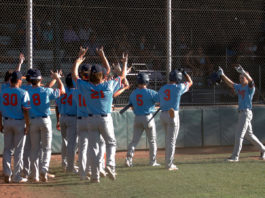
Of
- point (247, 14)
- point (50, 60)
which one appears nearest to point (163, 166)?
point (50, 60)

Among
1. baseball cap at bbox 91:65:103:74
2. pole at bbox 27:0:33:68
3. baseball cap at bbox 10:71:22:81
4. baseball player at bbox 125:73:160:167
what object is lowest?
baseball player at bbox 125:73:160:167

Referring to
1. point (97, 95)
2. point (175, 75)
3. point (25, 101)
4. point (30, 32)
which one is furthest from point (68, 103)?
point (30, 32)

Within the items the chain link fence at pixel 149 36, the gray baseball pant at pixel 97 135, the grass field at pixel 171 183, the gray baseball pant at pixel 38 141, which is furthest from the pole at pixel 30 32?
the gray baseball pant at pixel 97 135

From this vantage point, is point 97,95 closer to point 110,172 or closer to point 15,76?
point 110,172

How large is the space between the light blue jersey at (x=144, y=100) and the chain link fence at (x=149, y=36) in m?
2.79

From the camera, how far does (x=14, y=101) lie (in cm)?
945

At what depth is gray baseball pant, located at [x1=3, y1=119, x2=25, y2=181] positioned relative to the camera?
31.0ft

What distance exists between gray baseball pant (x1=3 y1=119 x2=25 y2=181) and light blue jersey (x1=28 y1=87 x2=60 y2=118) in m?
0.31

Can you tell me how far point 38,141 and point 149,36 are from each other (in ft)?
20.7

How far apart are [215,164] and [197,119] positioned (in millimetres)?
3403

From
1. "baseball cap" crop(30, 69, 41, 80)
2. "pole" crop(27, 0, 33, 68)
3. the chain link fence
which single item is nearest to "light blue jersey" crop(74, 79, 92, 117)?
"baseball cap" crop(30, 69, 41, 80)

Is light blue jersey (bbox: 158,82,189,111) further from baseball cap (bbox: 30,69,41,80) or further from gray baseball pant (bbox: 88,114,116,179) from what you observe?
baseball cap (bbox: 30,69,41,80)

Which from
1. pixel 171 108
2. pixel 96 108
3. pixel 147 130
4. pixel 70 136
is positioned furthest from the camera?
pixel 147 130

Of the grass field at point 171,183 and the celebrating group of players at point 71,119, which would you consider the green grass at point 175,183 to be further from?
the celebrating group of players at point 71,119
